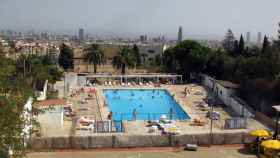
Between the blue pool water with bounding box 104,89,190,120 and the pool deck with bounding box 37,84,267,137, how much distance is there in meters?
0.64

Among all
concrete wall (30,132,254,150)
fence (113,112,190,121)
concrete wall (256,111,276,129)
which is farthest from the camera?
fence (113,112,190,121)

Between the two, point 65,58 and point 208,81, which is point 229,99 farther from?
point 65,58

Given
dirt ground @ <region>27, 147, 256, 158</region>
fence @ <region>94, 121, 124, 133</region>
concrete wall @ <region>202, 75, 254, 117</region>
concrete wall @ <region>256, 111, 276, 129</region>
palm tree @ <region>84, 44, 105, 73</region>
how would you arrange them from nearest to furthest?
dirt ground @ <region>27, 147, 256, 158</region>, fence @ <region>94, 121, 124, 133</region>, concrete wall @ <region>256, 111, 276, 129</region>, concrete wall @ <region>202, 75, 254, 117</region>, palm tree @ <region>84, 44, 105, 73</region>

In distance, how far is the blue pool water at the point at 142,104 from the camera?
29391mm

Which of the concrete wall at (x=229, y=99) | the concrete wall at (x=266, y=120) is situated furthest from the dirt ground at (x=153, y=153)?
the concrete wall at (x=229, y=99)

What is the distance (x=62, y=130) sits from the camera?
2159 centimetres

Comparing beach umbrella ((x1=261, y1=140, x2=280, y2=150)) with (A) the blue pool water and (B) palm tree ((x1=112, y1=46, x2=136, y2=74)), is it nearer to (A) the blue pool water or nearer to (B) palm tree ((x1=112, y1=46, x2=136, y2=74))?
(A) the blue pool water

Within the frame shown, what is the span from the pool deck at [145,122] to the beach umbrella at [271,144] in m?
2.67

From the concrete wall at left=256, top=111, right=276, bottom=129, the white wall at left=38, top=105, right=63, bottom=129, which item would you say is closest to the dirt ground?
the white wall at left=38, top=105, right=63, bottom=129

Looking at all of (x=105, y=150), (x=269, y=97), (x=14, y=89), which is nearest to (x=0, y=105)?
(x=14, y=89)

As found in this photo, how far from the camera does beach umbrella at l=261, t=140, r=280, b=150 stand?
1804 cm

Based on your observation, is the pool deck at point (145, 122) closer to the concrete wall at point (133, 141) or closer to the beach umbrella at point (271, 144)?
the concrete wall at point (133, 141)

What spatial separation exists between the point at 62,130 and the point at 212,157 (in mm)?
8259

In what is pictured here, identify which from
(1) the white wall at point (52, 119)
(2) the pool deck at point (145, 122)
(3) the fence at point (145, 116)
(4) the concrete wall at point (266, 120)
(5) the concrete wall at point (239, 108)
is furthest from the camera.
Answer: (3) the fence at point (145, 116)
